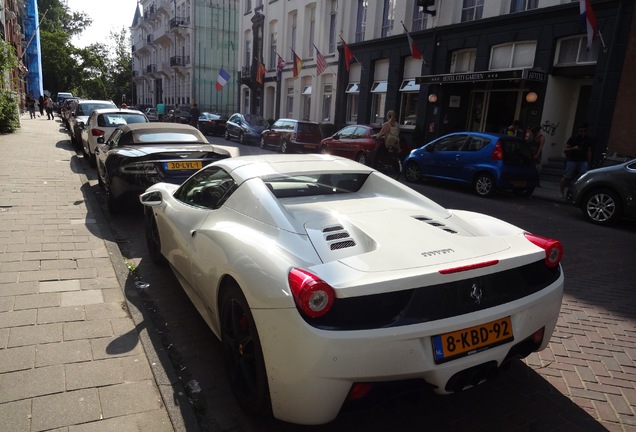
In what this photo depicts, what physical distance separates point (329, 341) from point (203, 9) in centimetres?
5176

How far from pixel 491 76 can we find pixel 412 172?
16.9 feet

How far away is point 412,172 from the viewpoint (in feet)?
41.9

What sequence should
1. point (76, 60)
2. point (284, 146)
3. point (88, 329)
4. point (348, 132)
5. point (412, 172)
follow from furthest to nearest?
point (76, 60) < point (284, 146) < point (348, 132) < point (412, 172) < point (88, 329)

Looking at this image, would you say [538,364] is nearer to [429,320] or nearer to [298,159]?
[429,320]

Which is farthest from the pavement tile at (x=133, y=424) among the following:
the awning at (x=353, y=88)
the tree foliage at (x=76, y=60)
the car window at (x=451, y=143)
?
the tree foliage at (x=76, y=60)

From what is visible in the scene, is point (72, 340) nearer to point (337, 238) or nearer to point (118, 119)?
point (337, 238)

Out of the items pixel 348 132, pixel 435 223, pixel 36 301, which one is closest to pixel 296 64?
pixel 348 132

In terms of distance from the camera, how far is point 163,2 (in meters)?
56.8

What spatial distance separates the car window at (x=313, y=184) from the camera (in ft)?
11.0

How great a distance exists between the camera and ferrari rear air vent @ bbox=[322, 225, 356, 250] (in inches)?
99.3

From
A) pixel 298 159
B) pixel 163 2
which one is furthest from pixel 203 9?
pixel 298 159

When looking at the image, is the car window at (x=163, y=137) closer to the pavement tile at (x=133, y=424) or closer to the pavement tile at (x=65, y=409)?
the pavement tile at (x=65, y=409)

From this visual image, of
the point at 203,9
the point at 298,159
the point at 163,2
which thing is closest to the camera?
the point at 298,159

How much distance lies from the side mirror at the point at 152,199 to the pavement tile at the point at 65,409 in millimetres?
2009
